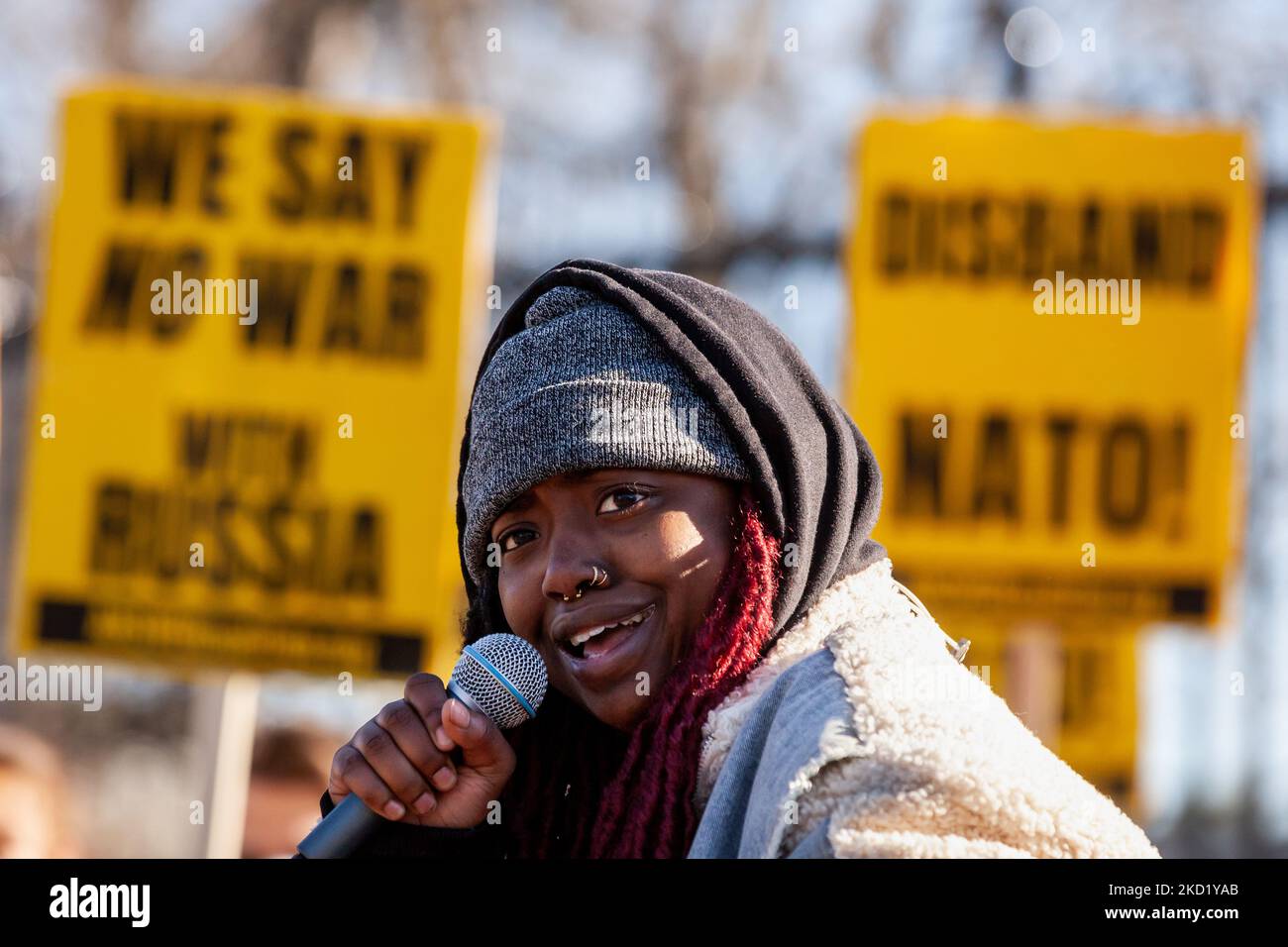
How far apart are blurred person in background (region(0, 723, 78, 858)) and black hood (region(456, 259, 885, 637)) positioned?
358 centimetres

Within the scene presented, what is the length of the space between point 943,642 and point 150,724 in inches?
728

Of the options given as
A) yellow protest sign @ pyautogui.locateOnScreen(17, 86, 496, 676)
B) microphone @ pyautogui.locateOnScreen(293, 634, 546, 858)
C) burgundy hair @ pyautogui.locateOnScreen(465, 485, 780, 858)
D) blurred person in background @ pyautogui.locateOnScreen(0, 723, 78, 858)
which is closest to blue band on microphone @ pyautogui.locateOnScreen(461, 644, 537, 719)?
Result: microphone @ pyautogui.locateOnScreen(293, 634, 546, 858)

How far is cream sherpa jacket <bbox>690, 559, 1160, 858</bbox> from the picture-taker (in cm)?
218

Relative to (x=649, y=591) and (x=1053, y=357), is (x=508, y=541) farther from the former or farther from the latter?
(x=1053, y=357)

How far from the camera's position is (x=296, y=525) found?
7.14 meters

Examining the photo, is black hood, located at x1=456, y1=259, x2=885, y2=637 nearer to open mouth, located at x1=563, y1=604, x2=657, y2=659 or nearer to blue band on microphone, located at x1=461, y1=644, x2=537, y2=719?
open mouth, located at x1=563, y1=604, x2=657, y2=659

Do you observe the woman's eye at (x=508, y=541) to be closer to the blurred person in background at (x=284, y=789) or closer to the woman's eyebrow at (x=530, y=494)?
the woman's eyebrow at (x=530, y=494)

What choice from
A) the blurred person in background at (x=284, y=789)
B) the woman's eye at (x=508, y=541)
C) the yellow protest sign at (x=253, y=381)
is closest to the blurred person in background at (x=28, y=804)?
the yellow protest sign at (x=253, y=381)

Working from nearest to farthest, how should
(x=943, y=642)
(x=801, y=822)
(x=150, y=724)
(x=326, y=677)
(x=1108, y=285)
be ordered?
1. (x=801, y=822)
2. (x=943, y=642)
3. (x=326, y=677)
4. (x=1108, y=285)
5. (x=150, y=724)

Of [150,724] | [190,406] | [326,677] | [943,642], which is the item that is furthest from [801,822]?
[150,724]

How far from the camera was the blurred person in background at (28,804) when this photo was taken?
5953 millimetres

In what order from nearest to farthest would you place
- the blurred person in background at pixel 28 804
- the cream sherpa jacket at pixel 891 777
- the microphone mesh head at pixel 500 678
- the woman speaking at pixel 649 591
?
the cream sherpa jacket at pixel 891 777 → the woman speaking at pixel 649 591 → the microphone mesh head at pixel 500 678 → the blurred person in background at pixel 28 804

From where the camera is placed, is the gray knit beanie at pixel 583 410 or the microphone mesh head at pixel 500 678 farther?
the gray knit beanie at pixel 583 410
